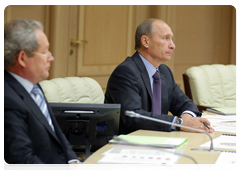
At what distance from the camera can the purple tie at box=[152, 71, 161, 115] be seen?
2207mm

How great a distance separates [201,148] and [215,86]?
1.87 meters

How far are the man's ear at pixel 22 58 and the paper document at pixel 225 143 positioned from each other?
2.80 ft

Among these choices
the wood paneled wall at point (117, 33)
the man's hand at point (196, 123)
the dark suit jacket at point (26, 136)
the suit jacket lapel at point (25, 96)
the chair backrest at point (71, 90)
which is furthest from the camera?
the wood paneled wall at point (117, 33)

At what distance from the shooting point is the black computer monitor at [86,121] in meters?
1.59

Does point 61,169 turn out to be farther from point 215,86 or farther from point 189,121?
point 215,86

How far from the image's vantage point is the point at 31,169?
1148mm

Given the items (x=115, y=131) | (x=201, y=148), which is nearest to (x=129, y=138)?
(x=115, y=131)

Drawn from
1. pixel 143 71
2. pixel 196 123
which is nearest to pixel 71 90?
pixel 143 71

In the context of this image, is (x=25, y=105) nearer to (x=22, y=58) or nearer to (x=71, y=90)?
(x=22, y=58)

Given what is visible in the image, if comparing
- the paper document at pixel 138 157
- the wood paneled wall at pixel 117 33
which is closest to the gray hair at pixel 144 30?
the paper document at pixel 138 157

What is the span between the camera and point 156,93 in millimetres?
2227

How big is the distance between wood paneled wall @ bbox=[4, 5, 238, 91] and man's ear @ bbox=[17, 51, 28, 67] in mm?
2405

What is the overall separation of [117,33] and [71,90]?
225 cm

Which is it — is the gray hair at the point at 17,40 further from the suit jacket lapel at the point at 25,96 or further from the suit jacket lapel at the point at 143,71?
the suit jacket lapel at the point at 143,71
